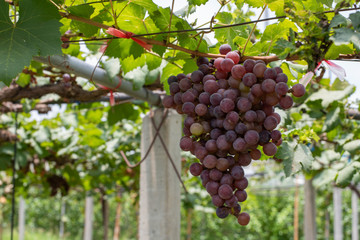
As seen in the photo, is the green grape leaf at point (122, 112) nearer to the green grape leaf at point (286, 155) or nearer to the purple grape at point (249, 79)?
the green grape leaf at point (286, 155)

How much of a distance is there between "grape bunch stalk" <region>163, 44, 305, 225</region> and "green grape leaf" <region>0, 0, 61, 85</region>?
451mm

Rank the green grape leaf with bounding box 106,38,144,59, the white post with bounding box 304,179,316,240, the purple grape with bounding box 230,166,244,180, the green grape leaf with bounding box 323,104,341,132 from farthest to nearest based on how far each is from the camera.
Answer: the white post with bounding box 304,179,316,240 → the green grape leaf with bounding box 323,104,341,132 → the green grape leaf with bounding box 106,38,144,59 → the purple grape with bounding box 230,166,244,180

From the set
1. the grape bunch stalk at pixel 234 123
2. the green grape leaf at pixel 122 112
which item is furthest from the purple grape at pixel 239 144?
the green grape leaf at pixel 122 112

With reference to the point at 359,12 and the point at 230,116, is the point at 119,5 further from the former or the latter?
the point at 359,12

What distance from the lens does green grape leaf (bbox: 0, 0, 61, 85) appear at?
1.22m

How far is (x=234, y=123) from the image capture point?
104 cm

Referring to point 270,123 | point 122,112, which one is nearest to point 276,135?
point 270,123

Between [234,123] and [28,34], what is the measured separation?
26.1 inches

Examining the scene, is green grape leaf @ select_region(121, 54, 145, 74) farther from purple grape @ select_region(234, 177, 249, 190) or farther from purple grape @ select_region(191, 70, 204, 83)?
purple grape @ select_region(234, 177, 249, 190)

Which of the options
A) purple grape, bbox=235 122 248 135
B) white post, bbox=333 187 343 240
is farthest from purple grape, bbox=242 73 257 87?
white post, bbox=333 187 343 240

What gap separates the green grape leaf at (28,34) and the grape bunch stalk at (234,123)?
451 millimetres

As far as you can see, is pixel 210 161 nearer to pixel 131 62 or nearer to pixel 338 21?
pixel 338 21

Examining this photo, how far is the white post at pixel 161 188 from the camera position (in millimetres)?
2469

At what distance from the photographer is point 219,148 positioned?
105 cm
